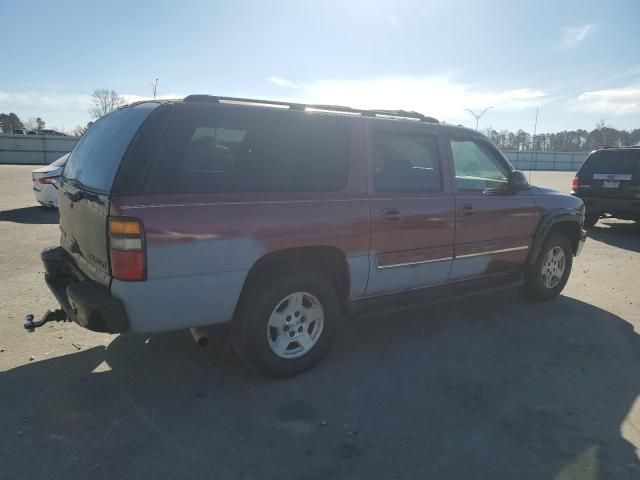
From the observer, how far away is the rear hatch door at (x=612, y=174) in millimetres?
9641

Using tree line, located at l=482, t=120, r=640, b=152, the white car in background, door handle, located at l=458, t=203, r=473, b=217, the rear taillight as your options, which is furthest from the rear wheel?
tree line, located at l=482, t=120, r=640, b=152

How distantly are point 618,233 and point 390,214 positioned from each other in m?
9.13

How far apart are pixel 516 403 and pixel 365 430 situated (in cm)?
116

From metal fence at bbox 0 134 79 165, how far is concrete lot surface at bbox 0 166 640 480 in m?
33.2

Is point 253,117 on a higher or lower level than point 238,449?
higher

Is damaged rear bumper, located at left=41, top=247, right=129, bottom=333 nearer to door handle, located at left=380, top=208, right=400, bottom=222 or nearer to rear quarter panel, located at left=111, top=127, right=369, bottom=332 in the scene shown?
rear quarter panel, located at left=111, top=127, right=369, bottom=332

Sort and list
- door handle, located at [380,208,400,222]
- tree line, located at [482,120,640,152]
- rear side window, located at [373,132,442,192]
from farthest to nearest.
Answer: tree line, located at [482,120,640,152] < rear side window, located at [373,132,442,192] < door handle, located at [380,208,400,222]

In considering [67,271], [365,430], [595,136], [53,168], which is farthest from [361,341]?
[595,136]

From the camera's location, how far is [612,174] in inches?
394

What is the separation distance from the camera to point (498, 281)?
4.93m

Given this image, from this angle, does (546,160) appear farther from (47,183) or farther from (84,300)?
(84,300)

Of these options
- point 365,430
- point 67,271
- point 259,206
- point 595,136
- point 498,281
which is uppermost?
point 595,136

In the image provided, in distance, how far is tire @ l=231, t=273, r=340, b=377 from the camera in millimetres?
3262

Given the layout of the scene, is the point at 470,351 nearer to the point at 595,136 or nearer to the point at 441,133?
the point at 441,133
